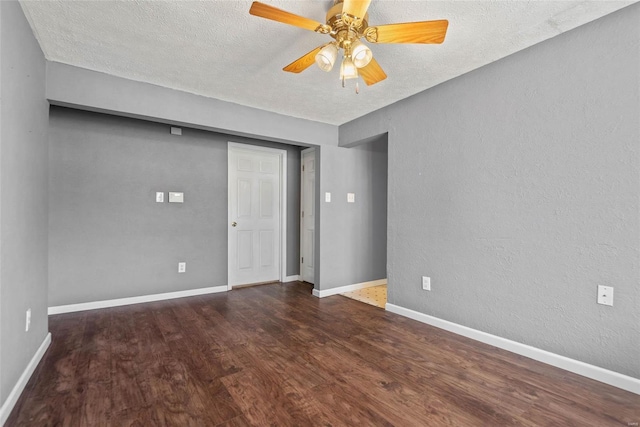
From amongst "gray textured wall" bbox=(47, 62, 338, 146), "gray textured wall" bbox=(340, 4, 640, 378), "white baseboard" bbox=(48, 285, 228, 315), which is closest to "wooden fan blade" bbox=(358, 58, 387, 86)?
"gray textured wall" bbox=(340, 4, 640, 378)

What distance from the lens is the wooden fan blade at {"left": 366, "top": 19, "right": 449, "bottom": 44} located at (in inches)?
62.0

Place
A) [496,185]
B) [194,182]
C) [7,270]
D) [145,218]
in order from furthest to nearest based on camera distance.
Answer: [194,182]
[145,218]
[496,185]
[7,270]

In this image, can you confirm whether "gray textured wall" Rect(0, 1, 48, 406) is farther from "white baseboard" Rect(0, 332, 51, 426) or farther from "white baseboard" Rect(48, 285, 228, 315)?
"white baseboard" Rect(48, 285, 228, 315)

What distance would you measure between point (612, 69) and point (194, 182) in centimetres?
407

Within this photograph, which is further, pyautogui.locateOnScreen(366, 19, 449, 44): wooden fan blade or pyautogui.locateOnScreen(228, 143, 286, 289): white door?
pyautogui.locateOnScreen(228, 143, 286, 289): white door

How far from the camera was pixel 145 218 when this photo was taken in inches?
142

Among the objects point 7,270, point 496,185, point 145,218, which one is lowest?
point 7,270

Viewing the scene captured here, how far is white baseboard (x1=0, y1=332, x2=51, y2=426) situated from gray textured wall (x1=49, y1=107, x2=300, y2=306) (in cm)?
112

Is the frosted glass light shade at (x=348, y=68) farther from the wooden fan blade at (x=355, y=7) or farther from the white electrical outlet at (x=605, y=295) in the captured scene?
the white electrical outlet at (x=605, y=295)

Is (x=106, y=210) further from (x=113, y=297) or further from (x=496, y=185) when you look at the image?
(x=496, y=185)

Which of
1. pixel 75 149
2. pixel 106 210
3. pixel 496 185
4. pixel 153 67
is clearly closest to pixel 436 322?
pixel 496 185

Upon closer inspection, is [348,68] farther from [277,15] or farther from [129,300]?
[129,300]

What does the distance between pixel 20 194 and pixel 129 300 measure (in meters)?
2.06

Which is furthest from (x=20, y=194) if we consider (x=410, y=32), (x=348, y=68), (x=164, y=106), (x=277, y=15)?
(x=410, y=32)
